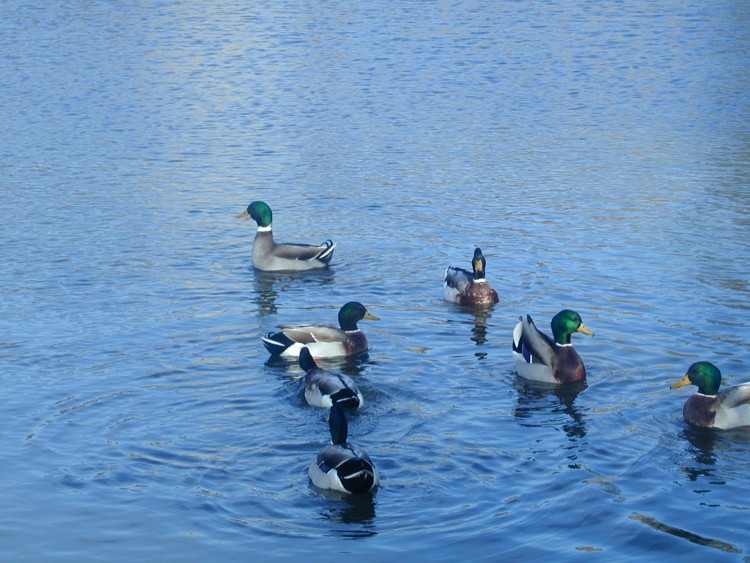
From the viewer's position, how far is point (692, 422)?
12266 millimetres

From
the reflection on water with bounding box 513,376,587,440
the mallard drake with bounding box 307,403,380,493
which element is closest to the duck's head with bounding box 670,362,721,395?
the reflection on water with bounding box 513,376,587,440

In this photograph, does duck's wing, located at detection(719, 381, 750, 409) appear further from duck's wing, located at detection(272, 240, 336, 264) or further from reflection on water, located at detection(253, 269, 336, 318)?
duck's wing, located at detection(272, 240, 336, 264)

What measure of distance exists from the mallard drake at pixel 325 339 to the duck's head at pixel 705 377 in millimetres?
4194

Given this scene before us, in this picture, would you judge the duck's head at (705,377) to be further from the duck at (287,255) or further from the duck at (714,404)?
the duck at (287,255)

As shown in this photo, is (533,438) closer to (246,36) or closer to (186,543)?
(186,543)

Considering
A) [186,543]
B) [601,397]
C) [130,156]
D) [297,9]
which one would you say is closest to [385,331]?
[601,397]

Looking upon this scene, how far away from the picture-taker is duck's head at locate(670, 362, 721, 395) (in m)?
12.3

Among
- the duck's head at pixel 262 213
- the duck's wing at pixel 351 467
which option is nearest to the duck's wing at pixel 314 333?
the duck's wing at pixel 351 467

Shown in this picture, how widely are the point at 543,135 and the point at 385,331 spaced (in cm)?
1282

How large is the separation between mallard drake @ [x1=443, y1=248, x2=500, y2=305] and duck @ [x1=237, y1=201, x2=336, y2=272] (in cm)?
249

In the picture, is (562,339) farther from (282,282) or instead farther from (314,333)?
(282,282)

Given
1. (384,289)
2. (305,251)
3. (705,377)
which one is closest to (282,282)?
(305,251)

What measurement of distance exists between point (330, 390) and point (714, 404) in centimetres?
385

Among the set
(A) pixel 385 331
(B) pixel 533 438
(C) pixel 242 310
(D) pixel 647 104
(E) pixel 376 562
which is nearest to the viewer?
(E) pixel 376 562
